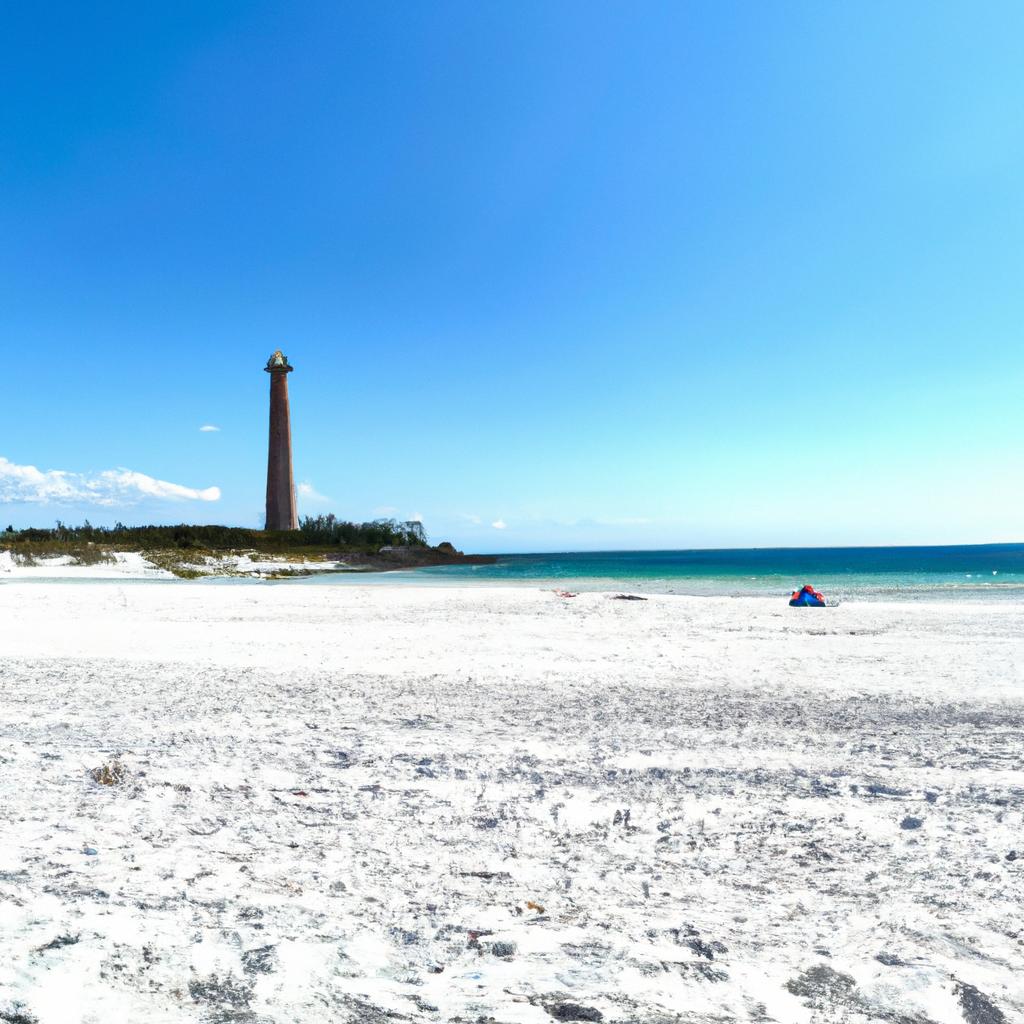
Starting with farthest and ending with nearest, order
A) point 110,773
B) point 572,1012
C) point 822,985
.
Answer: point 110,773 < point 822,985 < point 572,1012

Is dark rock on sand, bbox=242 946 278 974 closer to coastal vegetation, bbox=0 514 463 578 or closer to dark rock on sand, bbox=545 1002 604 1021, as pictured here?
dark rock on sand, bbox=545 1002 604 1021

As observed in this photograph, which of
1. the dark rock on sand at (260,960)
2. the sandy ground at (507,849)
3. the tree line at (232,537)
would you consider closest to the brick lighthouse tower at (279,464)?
the tree line at (232,537)

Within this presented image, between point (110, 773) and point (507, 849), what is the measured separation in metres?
2.73

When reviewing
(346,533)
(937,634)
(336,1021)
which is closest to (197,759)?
(336,1021)

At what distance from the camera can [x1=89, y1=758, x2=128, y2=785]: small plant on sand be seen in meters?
4.43

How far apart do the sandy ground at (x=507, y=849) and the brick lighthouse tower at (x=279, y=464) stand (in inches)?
1850

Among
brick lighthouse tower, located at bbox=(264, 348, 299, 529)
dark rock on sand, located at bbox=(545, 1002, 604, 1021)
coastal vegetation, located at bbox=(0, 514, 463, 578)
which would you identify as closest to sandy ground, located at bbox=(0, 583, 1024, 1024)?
dark rock on sand, located at bbox=(545, 1002, 604, 1021)

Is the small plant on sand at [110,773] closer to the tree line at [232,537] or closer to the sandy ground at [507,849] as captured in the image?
the sandy ground at [507,849]

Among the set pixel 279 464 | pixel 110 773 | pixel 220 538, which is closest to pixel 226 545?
pixel 220 538

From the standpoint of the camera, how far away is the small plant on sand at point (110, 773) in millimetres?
4434

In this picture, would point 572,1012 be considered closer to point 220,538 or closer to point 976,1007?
point 976,1007

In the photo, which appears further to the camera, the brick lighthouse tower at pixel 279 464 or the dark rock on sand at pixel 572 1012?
the brick lighthouse tower at pixel 279 464

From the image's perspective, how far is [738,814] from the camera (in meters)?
4.21

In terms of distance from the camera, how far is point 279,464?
5384 centimetres
